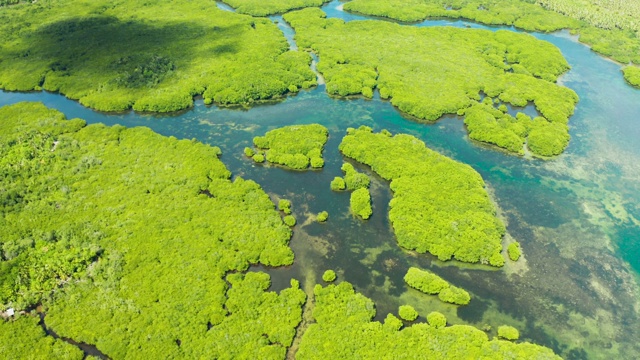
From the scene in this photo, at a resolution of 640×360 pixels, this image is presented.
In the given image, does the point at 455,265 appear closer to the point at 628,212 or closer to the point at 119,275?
the point at 628,212

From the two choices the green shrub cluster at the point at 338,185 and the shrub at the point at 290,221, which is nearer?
the shrub at the point at 290,221

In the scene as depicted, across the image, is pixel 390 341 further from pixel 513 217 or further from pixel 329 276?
pixel 513 217

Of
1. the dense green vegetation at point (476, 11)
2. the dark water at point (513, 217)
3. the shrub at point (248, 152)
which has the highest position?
the dense green vegetation at point (476, 11)

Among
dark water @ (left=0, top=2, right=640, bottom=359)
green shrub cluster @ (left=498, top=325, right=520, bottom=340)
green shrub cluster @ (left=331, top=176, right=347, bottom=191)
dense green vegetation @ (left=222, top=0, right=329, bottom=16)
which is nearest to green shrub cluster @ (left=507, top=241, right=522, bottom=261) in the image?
dark water @ (left=0, top=2, right=640, bottom=359)

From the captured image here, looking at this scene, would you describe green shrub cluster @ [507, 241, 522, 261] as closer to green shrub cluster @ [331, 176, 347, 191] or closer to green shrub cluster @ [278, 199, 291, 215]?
green shrub cluster @ [331, 176, 347, 191]

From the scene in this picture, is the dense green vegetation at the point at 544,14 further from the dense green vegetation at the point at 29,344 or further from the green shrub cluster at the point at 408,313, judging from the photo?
the dense green vegetation at the point at 29,344

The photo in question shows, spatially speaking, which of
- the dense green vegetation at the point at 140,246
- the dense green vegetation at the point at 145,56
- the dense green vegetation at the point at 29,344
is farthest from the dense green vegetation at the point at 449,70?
the dense green vegetation at the point at 29,344

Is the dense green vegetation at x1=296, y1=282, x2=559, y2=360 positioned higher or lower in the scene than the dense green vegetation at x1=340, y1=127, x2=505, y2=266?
lower
